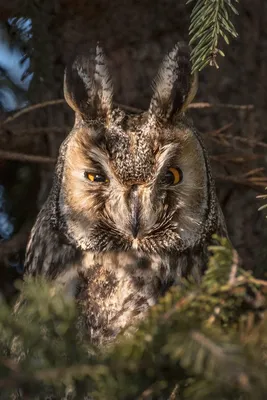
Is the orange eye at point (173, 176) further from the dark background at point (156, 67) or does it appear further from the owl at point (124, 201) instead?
the dark background at point (156, 67)

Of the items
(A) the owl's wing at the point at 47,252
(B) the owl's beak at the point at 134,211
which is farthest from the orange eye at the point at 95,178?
(A) the owl's wing at the point at 47,252

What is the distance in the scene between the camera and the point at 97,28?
2873mm

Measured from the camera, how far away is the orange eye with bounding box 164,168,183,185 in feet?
6.28

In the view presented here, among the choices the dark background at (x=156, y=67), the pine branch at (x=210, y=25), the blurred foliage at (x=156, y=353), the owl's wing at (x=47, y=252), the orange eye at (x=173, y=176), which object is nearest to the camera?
the blurred foliage at (x=156, y=353)

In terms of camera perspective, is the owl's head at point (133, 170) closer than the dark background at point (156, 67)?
Yes

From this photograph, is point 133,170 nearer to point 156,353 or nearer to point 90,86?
point 90,86

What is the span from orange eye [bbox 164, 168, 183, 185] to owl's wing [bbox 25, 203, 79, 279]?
0.35 m

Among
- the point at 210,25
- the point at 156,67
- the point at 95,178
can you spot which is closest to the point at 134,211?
the point at 95,178

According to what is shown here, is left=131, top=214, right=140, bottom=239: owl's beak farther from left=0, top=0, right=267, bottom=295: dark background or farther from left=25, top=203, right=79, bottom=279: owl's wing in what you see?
left=0, top=0, right=267, bottom=295: dark background

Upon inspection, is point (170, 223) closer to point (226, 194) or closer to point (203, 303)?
point (203, 303)

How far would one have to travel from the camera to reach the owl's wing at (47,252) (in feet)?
6.66

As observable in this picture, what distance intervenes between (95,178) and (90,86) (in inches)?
11.1

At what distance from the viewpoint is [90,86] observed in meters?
1.98

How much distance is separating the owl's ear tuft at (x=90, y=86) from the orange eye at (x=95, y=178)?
170mm
